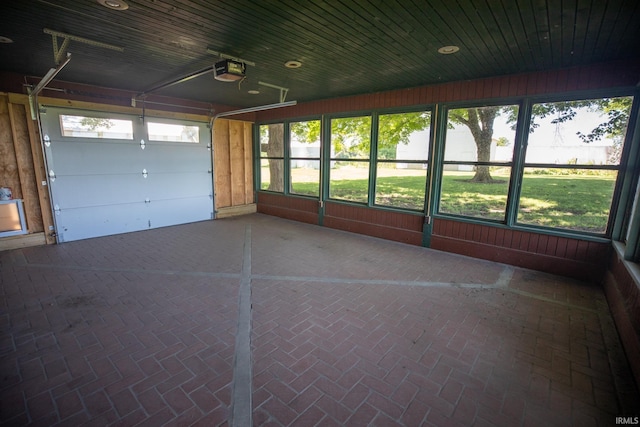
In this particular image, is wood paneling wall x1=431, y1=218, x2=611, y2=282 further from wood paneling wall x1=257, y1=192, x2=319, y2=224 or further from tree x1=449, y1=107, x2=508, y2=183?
wood paneling wall x1=257, y1=192, x2=319, y2=224

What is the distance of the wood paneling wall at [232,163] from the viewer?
8016mm

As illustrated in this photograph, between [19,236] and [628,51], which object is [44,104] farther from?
[628,51]

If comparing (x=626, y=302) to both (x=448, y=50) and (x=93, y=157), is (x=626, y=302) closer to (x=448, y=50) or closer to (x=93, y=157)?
(x=448, y=50)

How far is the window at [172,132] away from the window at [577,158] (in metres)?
7.17

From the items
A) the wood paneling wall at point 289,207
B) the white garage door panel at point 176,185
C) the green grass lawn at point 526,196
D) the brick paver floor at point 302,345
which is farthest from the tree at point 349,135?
the brick paver floor at point 302,345

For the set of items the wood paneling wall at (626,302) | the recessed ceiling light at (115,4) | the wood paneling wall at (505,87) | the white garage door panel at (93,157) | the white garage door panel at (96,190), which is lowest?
the wood paneling wall at (626,302)

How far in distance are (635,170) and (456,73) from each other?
2648 mm

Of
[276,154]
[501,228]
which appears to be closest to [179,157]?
[276,154]

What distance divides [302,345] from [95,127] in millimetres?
6193

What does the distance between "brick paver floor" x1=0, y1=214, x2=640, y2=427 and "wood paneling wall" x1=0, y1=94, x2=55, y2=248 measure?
0.94 meters

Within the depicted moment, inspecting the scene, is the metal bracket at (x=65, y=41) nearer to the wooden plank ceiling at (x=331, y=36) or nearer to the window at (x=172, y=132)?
the wooden plank ceiling at (x=331, y=36)

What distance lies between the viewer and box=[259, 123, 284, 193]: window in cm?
840

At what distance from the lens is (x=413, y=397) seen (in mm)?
2105

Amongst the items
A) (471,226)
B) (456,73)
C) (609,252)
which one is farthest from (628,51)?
(471,226)
